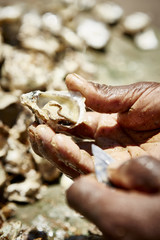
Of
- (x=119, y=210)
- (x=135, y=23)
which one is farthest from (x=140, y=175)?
(x=135, y=23)

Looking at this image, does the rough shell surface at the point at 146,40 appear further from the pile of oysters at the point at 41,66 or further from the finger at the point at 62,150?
the finger at the point at 62,150

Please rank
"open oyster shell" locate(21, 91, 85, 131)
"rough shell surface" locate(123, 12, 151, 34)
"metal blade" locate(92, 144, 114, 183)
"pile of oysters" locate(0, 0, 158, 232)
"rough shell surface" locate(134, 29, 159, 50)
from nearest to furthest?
"metal blade" locate(92, 144, 114, 183) < "open oyster shell" locate(21, 91, 85, 131) < "pile of oysters" locate(0, 0, 158, 232) < "rough shell surface" locate(134, 29, 159, 50) < "rough shell surface" locate(123, 12, 151, 34)

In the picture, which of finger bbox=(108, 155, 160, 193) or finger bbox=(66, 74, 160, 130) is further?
finger bbox=(66, 74, 160, 130)

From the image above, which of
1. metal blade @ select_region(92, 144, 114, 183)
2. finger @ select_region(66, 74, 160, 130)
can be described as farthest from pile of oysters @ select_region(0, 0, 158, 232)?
metal blade @ select_region(92, 144, 114, 183)

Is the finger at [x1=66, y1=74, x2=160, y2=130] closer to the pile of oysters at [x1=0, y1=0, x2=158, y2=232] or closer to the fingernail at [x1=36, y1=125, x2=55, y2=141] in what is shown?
the pile of oysters at [x1=0, y1=0, x2=158, y2=232]

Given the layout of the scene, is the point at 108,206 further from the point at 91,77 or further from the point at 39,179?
the point at 91,77

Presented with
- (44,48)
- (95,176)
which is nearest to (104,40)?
(44,48)

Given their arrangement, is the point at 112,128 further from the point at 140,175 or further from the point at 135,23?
the point at 135,23
